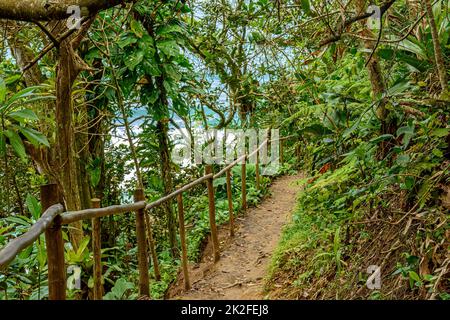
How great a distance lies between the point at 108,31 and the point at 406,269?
12.0 ft

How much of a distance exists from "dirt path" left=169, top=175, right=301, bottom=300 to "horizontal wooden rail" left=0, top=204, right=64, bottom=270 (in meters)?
2.19

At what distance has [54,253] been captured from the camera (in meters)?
1.75

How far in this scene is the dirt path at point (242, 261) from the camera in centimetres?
389

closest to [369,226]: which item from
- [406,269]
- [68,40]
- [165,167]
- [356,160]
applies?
[356,160]

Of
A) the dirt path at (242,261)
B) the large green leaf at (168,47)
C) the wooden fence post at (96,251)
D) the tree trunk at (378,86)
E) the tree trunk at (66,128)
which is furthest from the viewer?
the large green leaf at (168,47)

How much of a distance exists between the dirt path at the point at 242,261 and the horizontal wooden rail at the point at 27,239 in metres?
2.19

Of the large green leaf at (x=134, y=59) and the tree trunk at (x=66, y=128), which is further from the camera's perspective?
the large green leaf at (x=134, y=59)

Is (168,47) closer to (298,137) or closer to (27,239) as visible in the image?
(298,137)

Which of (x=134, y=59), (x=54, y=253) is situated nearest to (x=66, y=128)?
(x=134, y=59)

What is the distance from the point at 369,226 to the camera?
2818 mm

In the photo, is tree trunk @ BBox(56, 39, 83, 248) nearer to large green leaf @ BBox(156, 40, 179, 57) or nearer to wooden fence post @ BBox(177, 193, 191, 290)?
wooden fence post @ BBox(177, 193, 191, 290)

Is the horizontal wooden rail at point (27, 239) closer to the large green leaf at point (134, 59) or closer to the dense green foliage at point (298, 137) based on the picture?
the dense green foliage at point (298, 137)

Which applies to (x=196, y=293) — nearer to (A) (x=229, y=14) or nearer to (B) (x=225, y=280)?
(B) (x=225, y=280)

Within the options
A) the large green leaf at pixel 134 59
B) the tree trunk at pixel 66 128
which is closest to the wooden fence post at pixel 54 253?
the tree trunk at pixel 66 128
